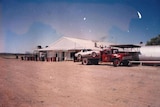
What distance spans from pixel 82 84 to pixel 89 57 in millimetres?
3955

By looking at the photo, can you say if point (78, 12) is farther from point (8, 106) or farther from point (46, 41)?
point (8, 106)

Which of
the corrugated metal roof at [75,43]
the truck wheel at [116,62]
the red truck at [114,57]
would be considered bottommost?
the truck wheel at [116,62]

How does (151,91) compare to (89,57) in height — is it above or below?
below

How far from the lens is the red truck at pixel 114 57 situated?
23.1 ft

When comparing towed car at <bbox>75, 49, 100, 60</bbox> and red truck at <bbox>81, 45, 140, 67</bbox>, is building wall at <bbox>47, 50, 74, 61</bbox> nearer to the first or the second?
towed car at <bbox>75, 49, 100, 60</bbox>

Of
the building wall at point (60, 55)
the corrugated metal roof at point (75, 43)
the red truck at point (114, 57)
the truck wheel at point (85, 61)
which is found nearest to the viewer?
the corrugated metal roof at point (75, 43)

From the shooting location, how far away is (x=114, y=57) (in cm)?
723

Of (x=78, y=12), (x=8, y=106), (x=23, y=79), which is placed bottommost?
(x=8, y=106)

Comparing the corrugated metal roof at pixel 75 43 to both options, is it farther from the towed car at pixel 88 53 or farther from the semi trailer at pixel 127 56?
the semi trailer at pixel 127 56

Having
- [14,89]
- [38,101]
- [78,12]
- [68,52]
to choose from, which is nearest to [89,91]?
[38,101]

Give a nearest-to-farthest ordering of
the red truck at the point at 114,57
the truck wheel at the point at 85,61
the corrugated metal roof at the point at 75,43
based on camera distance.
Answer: the corrugated metal roof at the point at 75,43 → the red truck at the point at 114,57 → the truck wheel at the point at 85,61

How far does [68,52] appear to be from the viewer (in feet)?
30.1

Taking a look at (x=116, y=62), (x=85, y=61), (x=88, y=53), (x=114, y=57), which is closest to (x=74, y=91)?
(x=116, y=62)

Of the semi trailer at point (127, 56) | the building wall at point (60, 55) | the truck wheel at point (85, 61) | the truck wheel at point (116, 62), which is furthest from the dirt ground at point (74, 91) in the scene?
the building wall at point (60, 55)
